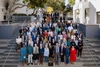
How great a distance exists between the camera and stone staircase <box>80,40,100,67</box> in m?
18.6

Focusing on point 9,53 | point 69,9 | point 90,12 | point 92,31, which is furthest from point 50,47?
point 69,9

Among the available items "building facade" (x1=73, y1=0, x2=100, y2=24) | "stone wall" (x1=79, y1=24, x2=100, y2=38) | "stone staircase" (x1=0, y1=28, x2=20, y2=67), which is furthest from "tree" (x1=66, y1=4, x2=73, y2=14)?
"stone staircase" (x1=0, y1=28, x2=20, y2=67)

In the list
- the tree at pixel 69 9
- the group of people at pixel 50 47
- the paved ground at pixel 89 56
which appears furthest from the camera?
the tree at pixel 69 9

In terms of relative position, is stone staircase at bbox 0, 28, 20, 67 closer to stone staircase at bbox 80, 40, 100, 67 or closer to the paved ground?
the paved ground

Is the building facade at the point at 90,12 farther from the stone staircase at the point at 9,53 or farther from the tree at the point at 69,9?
the tree at the point at 69,9

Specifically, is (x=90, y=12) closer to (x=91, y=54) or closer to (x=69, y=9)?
(x=91, y=54)

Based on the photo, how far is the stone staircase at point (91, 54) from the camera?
18569 mm

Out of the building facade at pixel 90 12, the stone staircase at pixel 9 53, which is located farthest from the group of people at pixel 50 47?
the building facade at pixel 90 12

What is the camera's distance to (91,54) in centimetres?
2003

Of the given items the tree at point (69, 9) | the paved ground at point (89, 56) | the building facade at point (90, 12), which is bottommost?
the paved ground at point (89, 56)

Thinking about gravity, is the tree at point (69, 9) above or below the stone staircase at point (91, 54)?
above

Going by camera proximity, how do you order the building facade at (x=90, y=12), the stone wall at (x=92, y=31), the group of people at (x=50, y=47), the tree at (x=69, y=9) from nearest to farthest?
the group of people at (x=50, y=47) → the stone wall at (x=92, y=31) → the building facade at (x=90, y=12) → the tree at (x=69, y=9)

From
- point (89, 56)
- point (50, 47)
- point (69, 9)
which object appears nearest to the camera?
point (50, 47)

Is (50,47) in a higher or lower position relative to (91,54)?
higher
